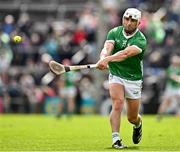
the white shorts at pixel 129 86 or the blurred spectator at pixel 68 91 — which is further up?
the white shorts at pixel 129 86

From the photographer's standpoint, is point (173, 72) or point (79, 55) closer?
point (173, 72)

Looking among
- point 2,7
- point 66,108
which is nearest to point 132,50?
point 66,108

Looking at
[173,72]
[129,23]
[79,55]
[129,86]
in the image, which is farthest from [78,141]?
[79,55]

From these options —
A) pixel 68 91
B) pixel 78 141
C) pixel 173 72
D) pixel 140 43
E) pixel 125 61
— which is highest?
pixel 140 43

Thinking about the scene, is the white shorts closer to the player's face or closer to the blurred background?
the player's face

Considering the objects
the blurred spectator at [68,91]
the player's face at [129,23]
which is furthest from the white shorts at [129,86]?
the blurred spectator at [68,91]

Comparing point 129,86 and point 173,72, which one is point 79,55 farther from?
point 129,86

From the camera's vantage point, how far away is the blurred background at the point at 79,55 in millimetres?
34062

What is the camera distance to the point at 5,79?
34.8m

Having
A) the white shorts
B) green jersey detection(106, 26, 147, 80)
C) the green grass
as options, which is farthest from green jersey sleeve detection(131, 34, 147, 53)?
the green grass

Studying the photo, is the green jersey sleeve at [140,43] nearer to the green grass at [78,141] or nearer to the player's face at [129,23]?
the player's face at [129,23]

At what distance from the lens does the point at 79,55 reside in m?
34.5

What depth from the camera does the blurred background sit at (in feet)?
112

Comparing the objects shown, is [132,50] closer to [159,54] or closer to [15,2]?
[159,54]
